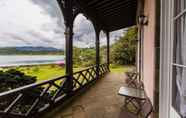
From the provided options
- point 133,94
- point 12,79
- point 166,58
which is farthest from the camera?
point 12,79

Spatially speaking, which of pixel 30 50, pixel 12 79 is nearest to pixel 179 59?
pixel 12 79

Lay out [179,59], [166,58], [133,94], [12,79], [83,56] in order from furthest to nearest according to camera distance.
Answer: [83,56] < [12,79] < [133,94] < [166,58] < [179,59]

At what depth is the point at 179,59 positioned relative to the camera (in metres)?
1.40

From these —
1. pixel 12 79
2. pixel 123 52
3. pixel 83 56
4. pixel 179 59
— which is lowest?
pixel 12 79

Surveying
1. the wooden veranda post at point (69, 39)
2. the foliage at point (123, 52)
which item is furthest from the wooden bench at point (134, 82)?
the foliage at point (123, 52)

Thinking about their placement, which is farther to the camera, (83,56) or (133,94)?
(83,56)

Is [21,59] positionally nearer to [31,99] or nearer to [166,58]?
[31,99]

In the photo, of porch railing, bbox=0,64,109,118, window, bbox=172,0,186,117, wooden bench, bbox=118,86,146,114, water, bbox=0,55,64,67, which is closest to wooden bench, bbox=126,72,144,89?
wooden bench, bbox=118,86,146,114

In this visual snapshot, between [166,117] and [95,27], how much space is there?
20.8 ft

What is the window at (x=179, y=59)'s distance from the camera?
1.28 metres

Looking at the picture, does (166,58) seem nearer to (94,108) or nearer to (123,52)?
(94,108)

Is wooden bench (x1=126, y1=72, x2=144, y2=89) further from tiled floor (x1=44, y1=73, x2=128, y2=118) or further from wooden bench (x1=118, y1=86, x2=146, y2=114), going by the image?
wooden bench (x1=118, y1=86, x2=146, y2=114)

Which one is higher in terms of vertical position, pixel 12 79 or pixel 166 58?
pixel 166 58

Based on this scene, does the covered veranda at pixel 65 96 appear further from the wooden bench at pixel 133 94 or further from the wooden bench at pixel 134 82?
the wooden bench at pixel 134 82
